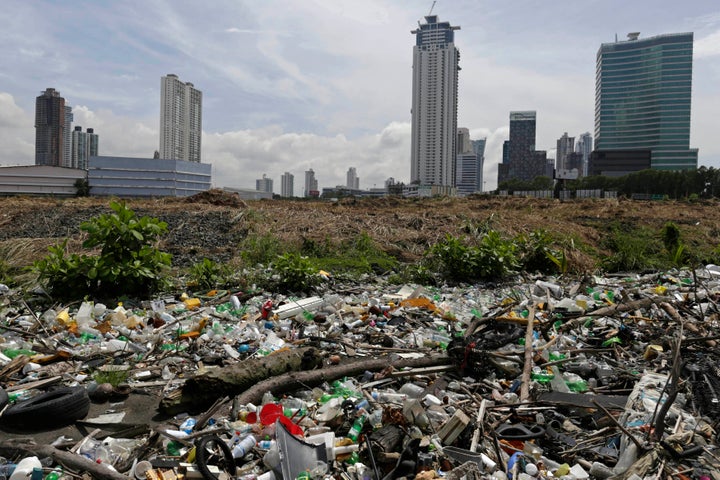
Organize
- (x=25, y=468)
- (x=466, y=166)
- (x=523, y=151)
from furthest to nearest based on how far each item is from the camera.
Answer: (x=466, y=166) → (x=523, y=151) → (x=25, y=468)

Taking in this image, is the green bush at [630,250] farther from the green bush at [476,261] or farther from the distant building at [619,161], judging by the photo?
the distant building at [619,161]

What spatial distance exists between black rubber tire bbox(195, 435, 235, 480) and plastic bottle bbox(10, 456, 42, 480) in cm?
73

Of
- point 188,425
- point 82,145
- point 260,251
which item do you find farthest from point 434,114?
point 188,425

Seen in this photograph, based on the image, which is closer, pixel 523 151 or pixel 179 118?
pixel 179 118

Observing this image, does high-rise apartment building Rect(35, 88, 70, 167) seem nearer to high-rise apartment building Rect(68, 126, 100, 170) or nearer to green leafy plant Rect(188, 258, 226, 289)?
high-rise apartment building Rect(68, 126, 100, 170)

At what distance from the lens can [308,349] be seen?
3.64 m

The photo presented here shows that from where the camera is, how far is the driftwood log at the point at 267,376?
9.86 feet

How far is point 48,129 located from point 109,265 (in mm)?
130124

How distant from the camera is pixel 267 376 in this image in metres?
3.29

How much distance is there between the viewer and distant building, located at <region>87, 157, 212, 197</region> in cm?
7431

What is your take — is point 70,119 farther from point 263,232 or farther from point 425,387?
point 425,387

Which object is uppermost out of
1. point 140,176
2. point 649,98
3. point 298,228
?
point 649,98

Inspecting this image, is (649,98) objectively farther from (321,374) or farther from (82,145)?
(82,145)

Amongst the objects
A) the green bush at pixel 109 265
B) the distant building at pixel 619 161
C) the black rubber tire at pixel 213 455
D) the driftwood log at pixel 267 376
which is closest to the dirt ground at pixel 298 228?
the green bush at pixel 109 265
